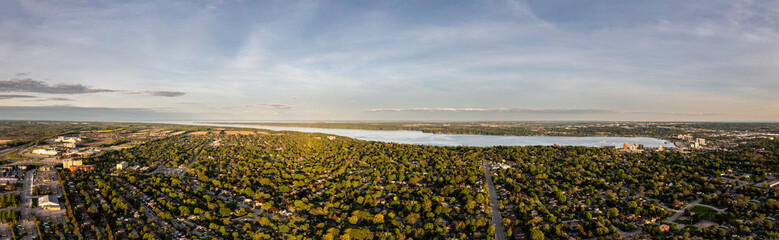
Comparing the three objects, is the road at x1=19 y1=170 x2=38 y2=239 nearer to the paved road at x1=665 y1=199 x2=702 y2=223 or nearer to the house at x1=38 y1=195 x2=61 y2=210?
the house at x1=38 y1=195 x2=61 y2=210

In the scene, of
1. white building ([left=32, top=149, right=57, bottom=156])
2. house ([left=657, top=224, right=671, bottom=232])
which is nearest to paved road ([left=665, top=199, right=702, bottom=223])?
house ([left=657, top=224, right=671, bottom=232])

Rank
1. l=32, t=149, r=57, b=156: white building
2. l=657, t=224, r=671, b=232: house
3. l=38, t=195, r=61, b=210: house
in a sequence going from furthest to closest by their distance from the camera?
l=32, t=149, r=57, b=156: white building → l=38, t=195, r=61, b=210: house → l=657, t=224, r=671, b=232: house

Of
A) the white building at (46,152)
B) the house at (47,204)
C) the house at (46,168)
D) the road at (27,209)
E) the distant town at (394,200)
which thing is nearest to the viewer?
the road at (27,209)

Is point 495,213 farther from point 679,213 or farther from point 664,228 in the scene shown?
point 679,213

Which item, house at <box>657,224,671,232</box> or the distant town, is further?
house at <box>657,224,671,232</box>

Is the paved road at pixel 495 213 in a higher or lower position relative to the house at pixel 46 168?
→ lower

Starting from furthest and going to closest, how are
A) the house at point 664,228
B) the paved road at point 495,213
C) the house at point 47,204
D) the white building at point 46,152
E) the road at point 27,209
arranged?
the white building at point 46,152
the house at point 47,204
the paved road at point 495,213
the house at point 664,228
the road at point 27,209

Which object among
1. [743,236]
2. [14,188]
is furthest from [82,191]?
[743,236]

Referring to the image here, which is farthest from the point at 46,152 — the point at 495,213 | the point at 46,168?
the point at 495,213

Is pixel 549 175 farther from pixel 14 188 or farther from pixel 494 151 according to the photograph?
pixel 14 188

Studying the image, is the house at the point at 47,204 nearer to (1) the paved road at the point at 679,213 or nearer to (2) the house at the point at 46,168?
(2) the house at the point at 46,168

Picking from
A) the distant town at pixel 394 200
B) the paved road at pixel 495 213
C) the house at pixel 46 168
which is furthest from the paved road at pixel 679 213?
the house at pixel 46 168
